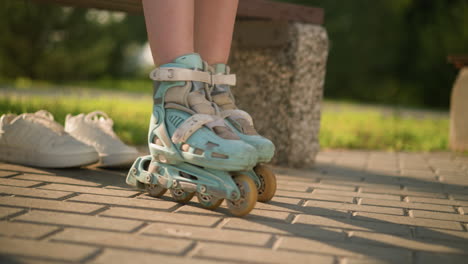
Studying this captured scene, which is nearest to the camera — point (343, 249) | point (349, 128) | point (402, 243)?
point (343, 249)

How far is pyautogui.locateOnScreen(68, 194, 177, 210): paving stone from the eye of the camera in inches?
77.5

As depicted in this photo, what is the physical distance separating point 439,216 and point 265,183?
68 centimetres

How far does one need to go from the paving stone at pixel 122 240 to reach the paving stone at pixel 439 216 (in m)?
1.01

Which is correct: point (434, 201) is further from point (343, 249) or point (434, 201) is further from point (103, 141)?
point (103, 141)

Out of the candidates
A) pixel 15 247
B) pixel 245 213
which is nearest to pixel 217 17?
pixel 245 213

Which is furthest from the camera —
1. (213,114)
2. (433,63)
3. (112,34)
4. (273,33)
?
(112,34)

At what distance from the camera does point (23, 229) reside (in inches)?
61.7

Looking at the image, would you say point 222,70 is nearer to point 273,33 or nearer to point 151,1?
point 151,1

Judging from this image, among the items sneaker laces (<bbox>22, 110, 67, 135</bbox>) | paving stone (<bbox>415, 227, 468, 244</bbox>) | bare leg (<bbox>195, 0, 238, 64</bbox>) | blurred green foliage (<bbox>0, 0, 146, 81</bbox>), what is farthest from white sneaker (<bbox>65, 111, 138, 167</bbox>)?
blurred green foliage (<bbox>0, 0, 146, 81</bbox>)

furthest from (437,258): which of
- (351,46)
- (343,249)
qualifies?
(351,46)

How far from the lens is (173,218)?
5.90ft

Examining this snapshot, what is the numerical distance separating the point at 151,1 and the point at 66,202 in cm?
82

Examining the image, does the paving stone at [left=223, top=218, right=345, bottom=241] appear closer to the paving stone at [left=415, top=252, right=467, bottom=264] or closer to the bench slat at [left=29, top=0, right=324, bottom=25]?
A: the paving stone at [left=415, top=252, right=467, bottom=264]

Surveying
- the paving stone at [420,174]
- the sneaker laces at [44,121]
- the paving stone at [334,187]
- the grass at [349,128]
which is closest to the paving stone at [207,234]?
the paving stone at [334,187]
